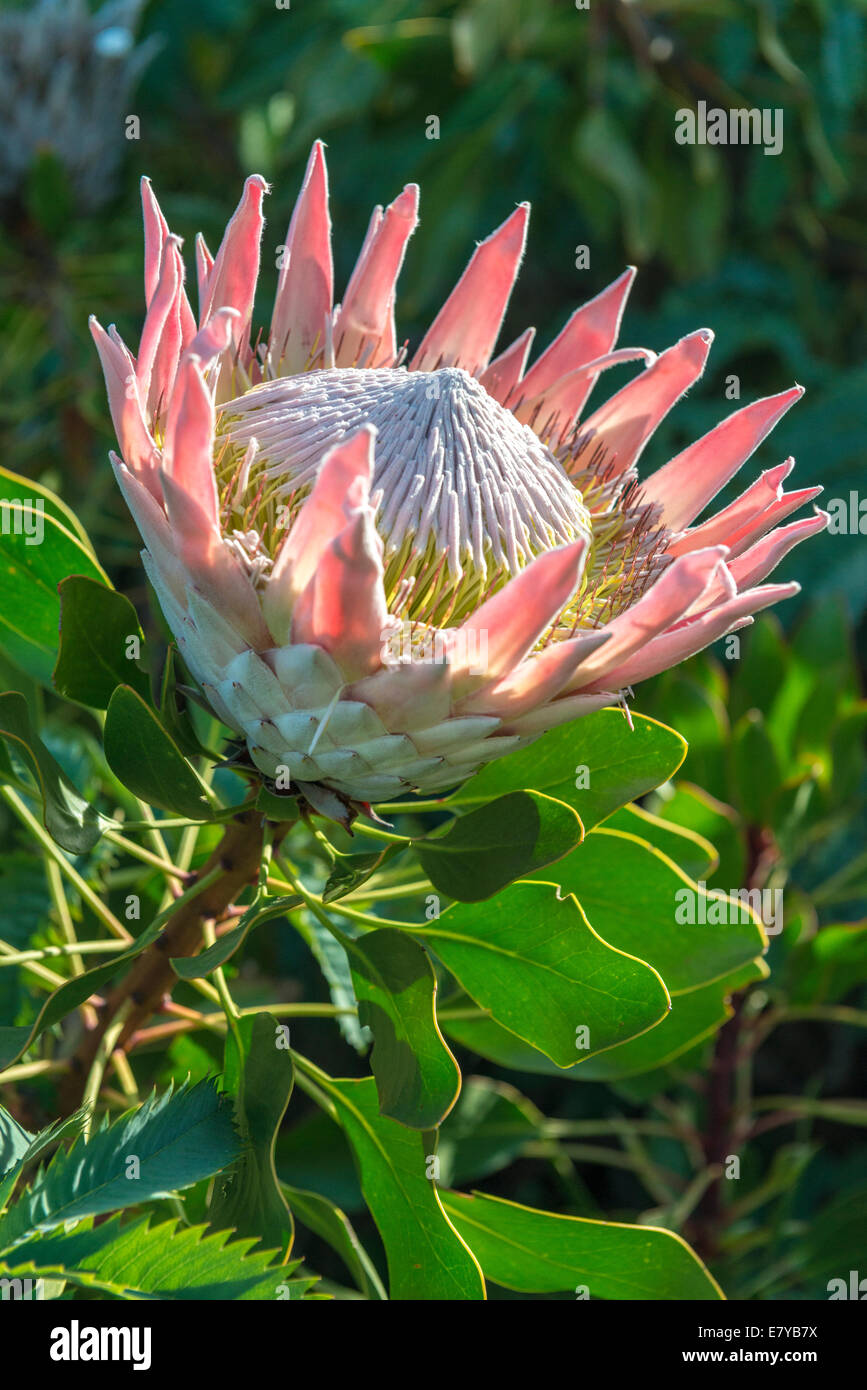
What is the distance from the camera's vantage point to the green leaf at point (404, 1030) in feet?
3.24

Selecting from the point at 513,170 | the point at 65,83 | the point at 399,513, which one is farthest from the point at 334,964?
the point at 65,83

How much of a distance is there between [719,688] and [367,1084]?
1.11 m

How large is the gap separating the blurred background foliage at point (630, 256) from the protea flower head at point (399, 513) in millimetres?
745

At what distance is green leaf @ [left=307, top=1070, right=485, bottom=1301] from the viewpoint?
108 centimetres

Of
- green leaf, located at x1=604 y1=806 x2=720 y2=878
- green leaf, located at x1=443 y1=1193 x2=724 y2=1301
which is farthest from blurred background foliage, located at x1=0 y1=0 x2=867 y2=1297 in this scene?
green leaf, located at x1=443 y1=1193 x2=724 y2=1301

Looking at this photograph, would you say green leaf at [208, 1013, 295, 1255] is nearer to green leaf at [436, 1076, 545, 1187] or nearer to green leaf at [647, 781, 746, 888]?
green leaf at [436, 1076, 545, 1187]

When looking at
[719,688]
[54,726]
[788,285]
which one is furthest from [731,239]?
[54,726]

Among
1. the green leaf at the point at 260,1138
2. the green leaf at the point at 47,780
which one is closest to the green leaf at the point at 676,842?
the green leaf at the point at 260,1138

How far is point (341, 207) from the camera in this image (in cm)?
273

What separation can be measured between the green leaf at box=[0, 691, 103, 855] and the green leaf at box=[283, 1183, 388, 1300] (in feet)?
1.57

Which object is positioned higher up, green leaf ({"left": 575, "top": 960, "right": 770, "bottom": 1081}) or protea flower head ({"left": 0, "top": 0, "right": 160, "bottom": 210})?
protea flower head ({"left": 0, "top": 0, "right": 160, "bottom": 210})

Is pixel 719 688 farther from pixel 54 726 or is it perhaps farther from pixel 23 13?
pixel 23 13

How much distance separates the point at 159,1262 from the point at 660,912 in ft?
1.86

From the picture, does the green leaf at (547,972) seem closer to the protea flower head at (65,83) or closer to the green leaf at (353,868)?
the green leaf at (353,868)
